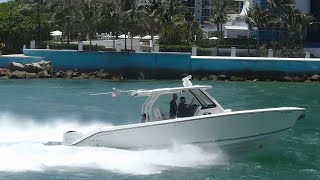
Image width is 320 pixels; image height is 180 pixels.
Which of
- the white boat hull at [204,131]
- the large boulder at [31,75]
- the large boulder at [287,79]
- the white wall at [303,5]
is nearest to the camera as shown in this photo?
→ the white boat hull at [204,131]

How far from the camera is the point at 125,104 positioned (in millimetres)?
34406

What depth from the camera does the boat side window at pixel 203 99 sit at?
692 inches

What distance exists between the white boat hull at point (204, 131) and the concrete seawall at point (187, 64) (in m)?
39.7

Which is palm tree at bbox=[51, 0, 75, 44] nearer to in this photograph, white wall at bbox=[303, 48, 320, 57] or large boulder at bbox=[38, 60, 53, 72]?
large boulder at bbox=[38, 60, 53, 72]

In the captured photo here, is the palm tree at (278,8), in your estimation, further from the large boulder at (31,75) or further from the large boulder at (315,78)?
the large boulder at (31,75)

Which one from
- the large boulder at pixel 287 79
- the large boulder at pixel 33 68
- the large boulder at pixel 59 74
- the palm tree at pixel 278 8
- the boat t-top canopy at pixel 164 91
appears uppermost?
the palm tree at pixel 278 8

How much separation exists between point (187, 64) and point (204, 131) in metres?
40.4

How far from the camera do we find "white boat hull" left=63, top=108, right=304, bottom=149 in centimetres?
1683

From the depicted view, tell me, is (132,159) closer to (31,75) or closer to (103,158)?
(103,158)

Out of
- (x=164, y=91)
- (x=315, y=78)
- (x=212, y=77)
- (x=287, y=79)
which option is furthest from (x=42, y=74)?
(x=164, y=91)

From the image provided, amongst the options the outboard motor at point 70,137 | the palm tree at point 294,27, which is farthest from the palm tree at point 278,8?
the outboard motor at point 70,137

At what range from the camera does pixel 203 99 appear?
17.6 metres

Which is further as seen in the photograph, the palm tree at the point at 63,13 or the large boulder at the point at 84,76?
the palm tree at the point at 63,13

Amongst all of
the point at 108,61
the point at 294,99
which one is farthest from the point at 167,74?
the point at 294,99
